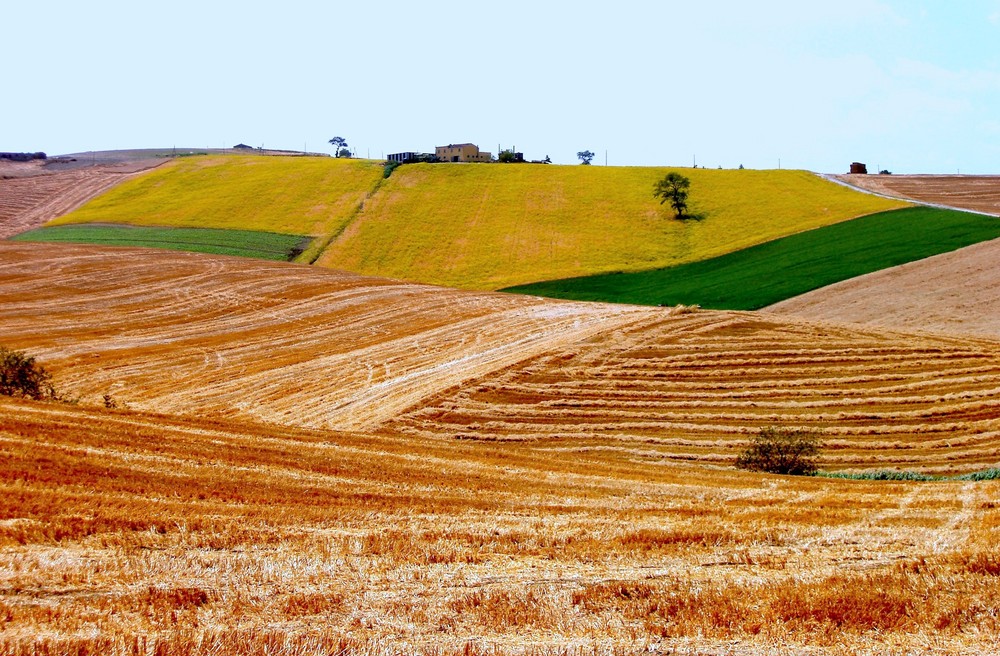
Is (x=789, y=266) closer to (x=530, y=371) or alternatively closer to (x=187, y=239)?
(x=530, y=371)

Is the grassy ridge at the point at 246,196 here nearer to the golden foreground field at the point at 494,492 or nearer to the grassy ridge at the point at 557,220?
the grassy ridge at the point at 557,220

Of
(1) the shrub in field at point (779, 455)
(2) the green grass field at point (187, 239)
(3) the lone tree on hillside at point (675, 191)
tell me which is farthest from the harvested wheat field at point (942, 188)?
(1) the shrub in field at point (779, 455)

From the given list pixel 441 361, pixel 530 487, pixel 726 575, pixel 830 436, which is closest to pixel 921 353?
pixel 830 436

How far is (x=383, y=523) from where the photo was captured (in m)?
16.1

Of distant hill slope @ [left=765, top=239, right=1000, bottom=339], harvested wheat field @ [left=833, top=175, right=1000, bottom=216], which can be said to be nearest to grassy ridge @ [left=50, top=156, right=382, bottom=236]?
distant hill slope @ [left=765, top=239, right=1000, bottom=339]

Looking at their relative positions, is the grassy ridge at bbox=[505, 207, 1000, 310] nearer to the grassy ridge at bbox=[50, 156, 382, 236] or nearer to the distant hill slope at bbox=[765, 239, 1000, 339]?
the distant hill slope at bbox=[765, 239, 1000, 339]

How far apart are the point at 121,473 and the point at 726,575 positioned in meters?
11.8

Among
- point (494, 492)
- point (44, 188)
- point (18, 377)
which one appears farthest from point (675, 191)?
point (494, 492)

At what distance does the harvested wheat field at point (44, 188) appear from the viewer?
321 ft

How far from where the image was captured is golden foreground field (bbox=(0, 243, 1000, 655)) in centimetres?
1061

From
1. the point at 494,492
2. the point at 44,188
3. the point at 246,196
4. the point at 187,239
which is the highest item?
the point at 44,188

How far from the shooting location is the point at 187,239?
86.4 meters

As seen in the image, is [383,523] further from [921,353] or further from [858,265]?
[858,265]

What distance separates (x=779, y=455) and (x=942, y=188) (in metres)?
76.7
